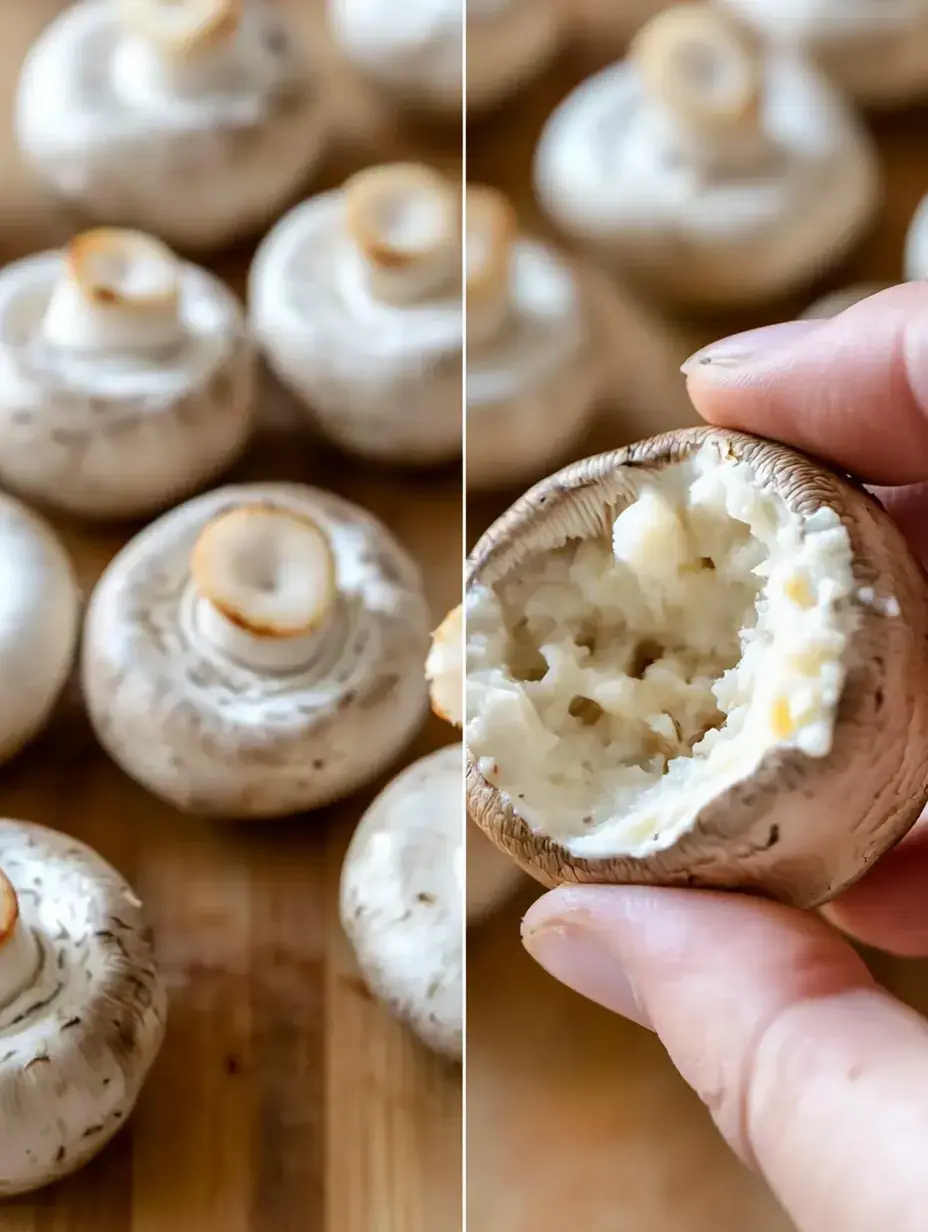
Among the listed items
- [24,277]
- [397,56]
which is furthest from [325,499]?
[397,56]

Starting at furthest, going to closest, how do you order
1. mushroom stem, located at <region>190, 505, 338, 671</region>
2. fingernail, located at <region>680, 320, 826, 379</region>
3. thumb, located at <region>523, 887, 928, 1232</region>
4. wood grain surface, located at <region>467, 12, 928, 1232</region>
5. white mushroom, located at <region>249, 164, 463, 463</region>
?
white mushroom, located at <region>249, 164, 463, 463</region>
mushroom stem, located at <region>190, 505, 338, 671</region>
wood grain surface, located at <region>467, 12, 928, 1232</region>
fingernail, located at <region>680, 320, 826, 379</region>
thumb, located at <region>523, 887, 928, 1232</region>

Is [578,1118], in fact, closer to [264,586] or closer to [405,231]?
[264,586]

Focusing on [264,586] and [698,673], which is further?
[264,586]

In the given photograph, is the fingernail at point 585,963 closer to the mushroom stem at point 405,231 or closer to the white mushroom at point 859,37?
the mushroom stem at point 405,231

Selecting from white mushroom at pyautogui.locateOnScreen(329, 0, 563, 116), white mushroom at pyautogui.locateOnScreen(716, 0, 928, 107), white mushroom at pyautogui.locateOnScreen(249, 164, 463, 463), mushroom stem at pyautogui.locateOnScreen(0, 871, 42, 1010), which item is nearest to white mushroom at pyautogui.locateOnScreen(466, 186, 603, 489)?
white mushroom at pyautogui.locateOnScreen(249, 164, 463, 463)

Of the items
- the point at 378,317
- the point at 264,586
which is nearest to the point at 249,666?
the point at 264,586

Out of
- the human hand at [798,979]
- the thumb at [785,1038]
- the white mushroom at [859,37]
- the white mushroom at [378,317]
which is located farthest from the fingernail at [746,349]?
the white mushroom at [859,37]

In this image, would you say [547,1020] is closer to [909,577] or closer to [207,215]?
[909,577]

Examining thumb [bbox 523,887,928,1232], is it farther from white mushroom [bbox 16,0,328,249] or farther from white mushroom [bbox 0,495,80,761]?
white mushroom [bbox 16,0,328,249]
